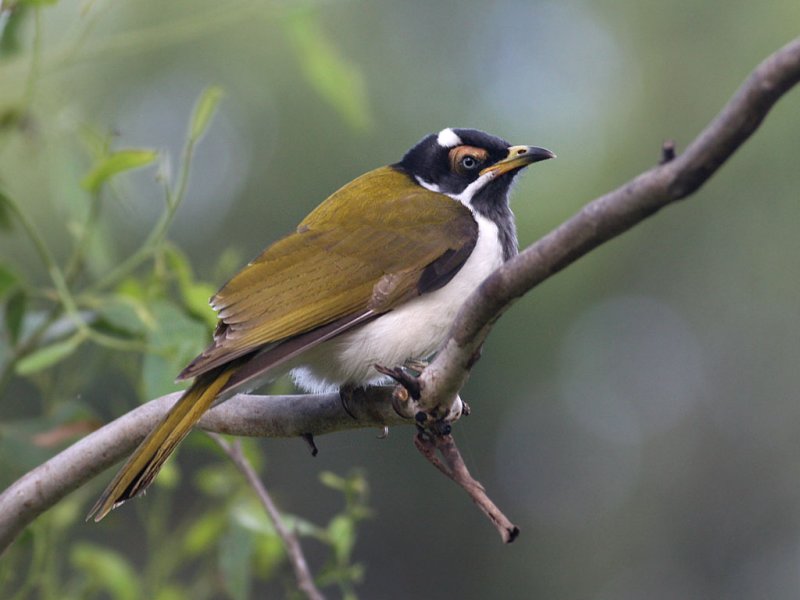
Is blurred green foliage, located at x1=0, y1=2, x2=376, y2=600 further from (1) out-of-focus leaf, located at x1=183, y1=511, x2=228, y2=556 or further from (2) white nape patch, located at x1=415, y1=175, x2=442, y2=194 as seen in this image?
(2) white nape patch, located at x1=415, y1=175, x2=442, y2=194

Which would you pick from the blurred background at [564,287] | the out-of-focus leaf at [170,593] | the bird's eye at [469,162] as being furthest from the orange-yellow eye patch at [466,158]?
the blurred background at [564,287]

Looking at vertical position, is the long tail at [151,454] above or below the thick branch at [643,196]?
below

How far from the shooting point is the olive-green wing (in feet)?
7.99

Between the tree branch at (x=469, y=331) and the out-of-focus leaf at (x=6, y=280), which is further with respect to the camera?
the out-of-focus leaf at (x=6, y=280)

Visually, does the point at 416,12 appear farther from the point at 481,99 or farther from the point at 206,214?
the point at 206,214

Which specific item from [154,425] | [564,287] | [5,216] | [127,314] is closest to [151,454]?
[154,425]

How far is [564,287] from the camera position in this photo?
9.11 metres

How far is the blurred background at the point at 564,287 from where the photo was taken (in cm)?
762

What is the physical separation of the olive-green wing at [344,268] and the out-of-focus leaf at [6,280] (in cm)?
46

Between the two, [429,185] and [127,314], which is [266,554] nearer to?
[127,314]

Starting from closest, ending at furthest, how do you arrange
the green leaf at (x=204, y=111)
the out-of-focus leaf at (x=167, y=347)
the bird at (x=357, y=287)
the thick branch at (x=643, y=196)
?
the thick branch at (x=643, y=196)
the bird at (x=357, y=287)
the green leaf at (x=204, y=111)
the out-of-focus leaf at (x=167, y=347)

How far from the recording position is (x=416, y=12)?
30.2 ft

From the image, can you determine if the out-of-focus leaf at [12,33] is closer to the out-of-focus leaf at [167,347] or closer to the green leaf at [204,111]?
the green leaf at [204,111]

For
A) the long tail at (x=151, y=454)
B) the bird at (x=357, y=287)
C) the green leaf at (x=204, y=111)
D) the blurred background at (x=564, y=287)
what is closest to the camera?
the long tail at (x=151, y=454)
